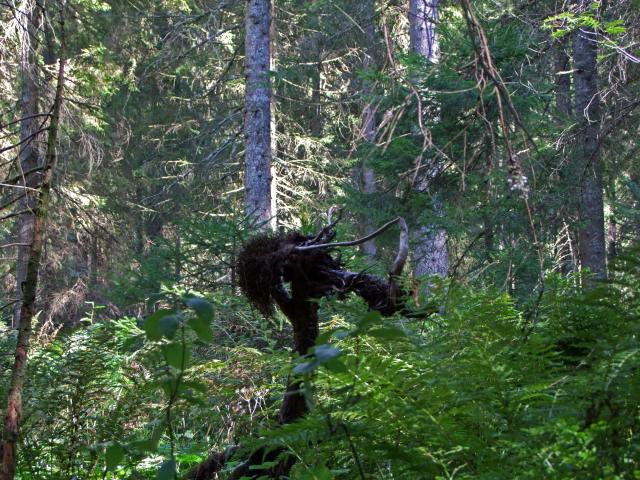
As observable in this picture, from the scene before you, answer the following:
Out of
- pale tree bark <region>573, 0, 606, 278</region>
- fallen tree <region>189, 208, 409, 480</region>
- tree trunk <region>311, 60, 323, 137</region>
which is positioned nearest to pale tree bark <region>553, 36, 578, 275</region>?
pale tree bark <region>573, 0, 606, 278</region>

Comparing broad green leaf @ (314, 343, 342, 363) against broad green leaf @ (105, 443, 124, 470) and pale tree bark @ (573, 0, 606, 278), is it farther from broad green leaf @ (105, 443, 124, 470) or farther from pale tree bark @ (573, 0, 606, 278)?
pale tree bark @ (573, 0, 606, 278)

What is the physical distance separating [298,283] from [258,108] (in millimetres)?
10209

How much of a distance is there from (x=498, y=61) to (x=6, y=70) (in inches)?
335

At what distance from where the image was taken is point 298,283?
2.89 meters

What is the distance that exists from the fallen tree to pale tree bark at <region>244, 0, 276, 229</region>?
9390 mm

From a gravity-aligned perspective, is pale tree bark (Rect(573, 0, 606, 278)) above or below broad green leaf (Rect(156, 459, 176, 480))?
above

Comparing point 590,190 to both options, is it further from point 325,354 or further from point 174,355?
point 325,354

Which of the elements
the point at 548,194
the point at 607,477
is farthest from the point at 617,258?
the point at 548,194

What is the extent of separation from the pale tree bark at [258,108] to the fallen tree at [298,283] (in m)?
9.39

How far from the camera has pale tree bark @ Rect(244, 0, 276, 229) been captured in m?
12.5

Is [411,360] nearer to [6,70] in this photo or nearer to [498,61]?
[498,61]

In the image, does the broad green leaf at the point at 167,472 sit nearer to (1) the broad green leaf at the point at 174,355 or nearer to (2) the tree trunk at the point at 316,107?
(1) the broad green leaf at the point at 174,355

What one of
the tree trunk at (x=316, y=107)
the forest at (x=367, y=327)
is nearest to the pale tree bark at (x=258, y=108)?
the forest at (x=367, y=327)

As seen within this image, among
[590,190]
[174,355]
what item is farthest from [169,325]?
[590,190]
